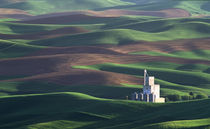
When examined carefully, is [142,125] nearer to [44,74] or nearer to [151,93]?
[151,93]

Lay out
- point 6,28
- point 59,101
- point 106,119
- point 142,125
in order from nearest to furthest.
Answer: point 142,125
point 106,119
point 59,101
point 6,28

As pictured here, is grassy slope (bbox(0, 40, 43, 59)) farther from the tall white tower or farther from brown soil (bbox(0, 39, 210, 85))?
the tall white tower

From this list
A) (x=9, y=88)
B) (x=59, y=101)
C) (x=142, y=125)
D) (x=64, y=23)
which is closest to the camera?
(x=142, y=125)

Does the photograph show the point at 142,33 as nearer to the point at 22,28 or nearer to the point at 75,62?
the point at 22,28

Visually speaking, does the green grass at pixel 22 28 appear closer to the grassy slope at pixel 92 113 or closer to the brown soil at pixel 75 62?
the brown soil at pixel 75 62

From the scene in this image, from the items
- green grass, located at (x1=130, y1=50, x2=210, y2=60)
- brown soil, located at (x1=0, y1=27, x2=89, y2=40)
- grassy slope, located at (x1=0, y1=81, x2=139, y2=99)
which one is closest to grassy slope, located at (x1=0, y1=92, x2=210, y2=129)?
grassy slope, located at (x1=0, y1=81, x2=139, y2=99)

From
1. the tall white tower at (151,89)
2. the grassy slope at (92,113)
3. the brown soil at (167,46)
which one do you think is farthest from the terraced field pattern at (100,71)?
the tall white tower at (151,89)

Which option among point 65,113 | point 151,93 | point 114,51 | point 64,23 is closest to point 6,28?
point 64,23
